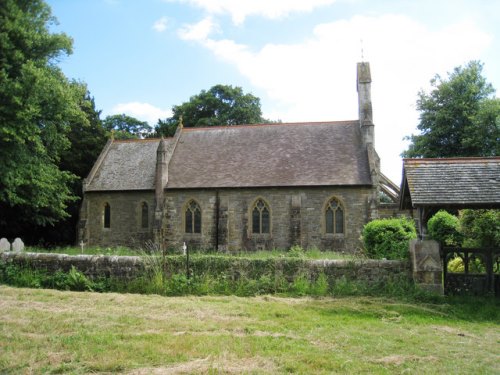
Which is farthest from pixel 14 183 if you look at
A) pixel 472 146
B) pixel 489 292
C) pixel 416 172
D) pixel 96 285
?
pixel 472 146

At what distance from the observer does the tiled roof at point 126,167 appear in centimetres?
2775

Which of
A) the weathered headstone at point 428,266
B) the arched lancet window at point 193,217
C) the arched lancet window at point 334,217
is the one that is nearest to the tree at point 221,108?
the arched lancet window at point 193,217

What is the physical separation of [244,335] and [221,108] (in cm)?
4291

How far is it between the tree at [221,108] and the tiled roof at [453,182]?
119ft

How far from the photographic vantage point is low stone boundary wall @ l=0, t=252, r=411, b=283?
40.7 ft

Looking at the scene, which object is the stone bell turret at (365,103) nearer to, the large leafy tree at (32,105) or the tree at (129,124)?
the large leafy tree at (32,105)

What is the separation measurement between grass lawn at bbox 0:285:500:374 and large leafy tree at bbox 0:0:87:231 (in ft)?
35.3

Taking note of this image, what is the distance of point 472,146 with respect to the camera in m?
31.9

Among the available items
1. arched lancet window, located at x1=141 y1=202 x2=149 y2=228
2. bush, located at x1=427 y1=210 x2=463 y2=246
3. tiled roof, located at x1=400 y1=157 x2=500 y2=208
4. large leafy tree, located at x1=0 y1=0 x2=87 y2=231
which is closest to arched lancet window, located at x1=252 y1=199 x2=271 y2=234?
arched lancet window, located at x1=141 y1=202 x2=149 y2=228

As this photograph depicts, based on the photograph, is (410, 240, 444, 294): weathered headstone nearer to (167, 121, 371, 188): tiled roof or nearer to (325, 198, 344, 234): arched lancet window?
(167, 121, 371, 188): tiled roof

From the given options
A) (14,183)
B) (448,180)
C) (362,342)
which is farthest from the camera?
(14,183)

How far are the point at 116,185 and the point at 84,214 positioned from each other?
2855 millimetres

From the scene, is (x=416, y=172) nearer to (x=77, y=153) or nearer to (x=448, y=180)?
(x=448, y=180)

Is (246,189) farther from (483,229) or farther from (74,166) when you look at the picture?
(74,166)
